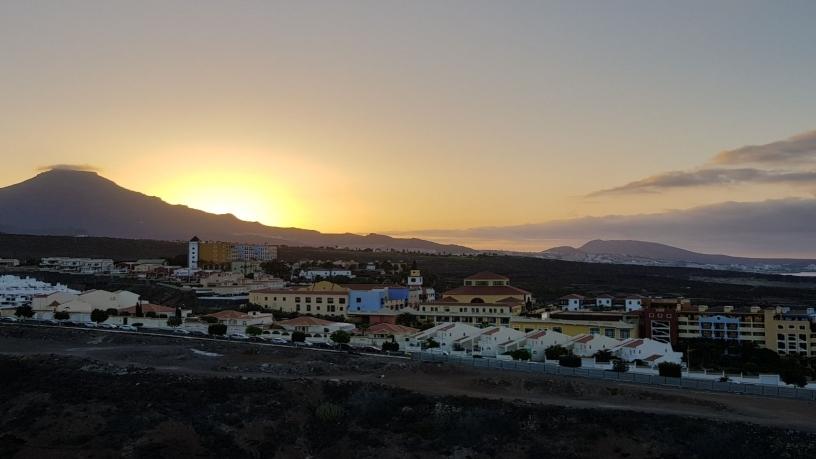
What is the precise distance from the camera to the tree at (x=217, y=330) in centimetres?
5019

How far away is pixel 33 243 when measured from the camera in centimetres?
14288

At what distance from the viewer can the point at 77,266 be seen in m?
108

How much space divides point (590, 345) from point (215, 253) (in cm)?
9114

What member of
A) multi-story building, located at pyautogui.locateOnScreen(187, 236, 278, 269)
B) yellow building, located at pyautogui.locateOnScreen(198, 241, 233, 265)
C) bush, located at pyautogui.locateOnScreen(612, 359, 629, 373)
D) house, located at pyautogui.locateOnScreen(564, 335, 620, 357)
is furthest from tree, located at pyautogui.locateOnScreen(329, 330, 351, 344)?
yellow building, located at pyautogui.locateOnScreen(198, 241, 233, 265)

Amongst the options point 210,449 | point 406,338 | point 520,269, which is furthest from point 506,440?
point 520,269

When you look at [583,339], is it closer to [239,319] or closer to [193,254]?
[239,319]

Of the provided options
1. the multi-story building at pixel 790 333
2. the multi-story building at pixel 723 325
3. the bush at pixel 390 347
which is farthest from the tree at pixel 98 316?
the multi-story building at pixel 790 333

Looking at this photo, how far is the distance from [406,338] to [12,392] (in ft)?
84.6

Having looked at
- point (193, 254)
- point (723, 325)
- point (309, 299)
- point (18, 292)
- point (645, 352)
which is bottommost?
point (645, 352)

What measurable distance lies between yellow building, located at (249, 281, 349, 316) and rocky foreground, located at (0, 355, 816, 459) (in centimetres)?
3197

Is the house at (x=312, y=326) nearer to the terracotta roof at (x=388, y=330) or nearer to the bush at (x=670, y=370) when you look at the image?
the terracotta roof at (x=388, y=330)

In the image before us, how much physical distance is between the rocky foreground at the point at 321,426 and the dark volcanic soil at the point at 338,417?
0.18 ft

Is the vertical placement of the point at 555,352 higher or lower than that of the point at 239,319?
lower

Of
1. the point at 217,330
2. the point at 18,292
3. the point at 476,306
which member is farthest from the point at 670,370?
the point at 18,292
